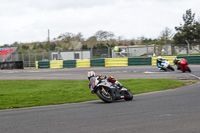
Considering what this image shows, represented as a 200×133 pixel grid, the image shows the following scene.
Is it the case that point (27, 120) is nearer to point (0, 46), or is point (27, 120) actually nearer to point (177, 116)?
point (177, 116)

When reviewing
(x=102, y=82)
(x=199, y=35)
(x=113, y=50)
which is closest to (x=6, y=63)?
(x=113, y=50)

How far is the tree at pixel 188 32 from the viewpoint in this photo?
170ft

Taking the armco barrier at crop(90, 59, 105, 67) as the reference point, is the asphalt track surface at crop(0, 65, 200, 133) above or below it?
below

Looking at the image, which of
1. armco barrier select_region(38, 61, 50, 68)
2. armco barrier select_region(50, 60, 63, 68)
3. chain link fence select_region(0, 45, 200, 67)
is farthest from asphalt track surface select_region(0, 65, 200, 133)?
armco barrier select_region(38, 61, 50, 68)

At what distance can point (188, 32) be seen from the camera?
171ft

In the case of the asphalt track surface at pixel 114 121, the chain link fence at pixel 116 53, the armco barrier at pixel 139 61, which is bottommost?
the asphalt track surface at pixel 114 121

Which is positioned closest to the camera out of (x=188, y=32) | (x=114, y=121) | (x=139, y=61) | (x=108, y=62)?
(x=114, y=121)

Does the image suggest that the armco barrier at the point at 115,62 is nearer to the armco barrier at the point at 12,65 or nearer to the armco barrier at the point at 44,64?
the armco barrier at the point at 44,64

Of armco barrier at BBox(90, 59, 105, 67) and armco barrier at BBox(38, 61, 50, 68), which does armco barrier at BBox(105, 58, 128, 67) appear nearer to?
armco barrier at BBox(90, 59, 105, 67)

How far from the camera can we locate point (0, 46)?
4947cm

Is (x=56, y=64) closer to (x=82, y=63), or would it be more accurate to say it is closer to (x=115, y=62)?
(x=82, y=63)

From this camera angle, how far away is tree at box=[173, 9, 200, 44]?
170 feet

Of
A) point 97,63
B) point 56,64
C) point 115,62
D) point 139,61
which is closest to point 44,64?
point 56,64

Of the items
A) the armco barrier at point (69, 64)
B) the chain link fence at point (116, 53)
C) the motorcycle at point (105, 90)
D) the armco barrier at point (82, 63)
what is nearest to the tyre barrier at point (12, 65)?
the chain link fence at point (116, 53)
